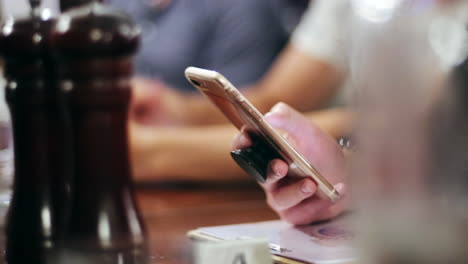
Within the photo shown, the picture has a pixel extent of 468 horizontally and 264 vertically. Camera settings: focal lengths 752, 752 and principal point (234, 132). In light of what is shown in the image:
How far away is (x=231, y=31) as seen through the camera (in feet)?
8.85

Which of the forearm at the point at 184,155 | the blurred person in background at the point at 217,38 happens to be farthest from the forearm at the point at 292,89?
the forearm at the point at 184,155

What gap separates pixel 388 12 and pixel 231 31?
2330 mm

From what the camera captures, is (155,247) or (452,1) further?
(155,247)

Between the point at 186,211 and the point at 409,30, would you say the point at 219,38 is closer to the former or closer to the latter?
the point at 186,211

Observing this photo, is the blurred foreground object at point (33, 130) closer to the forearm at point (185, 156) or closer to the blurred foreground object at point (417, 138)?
the blurred foreground object at point (417, 138)

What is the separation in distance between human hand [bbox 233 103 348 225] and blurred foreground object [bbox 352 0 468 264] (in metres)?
0.31

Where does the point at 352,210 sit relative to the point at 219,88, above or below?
below

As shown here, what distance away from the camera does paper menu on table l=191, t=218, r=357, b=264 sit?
2.10 ft

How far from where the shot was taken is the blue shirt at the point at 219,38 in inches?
105

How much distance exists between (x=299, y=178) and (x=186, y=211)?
503 millimetres

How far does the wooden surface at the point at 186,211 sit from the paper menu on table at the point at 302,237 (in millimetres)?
54

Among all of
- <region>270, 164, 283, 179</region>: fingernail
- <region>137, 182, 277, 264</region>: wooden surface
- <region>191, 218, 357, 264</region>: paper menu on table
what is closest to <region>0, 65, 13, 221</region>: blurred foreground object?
<region>137, 182, 277, 264</region>: wooden surface

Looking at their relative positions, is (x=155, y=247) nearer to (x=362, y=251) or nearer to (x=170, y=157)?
(x=362, y=251)

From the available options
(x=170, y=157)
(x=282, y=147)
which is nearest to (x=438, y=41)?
(x=282, y=147)
